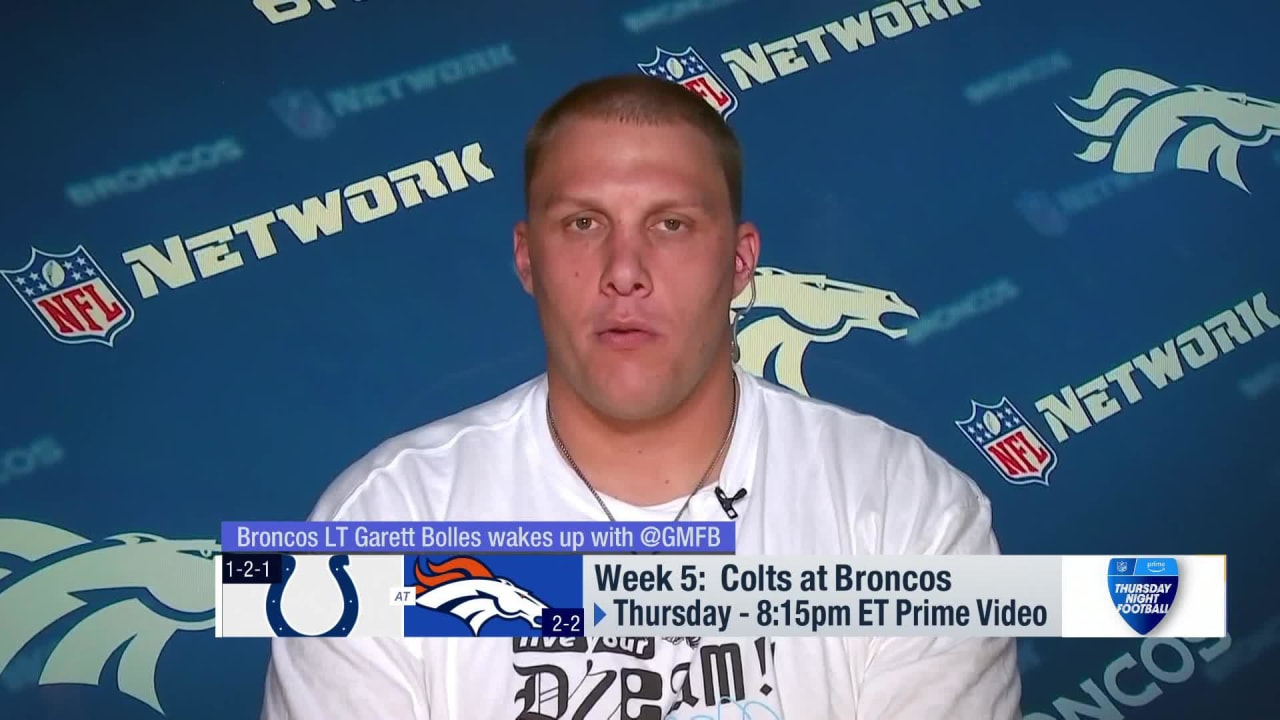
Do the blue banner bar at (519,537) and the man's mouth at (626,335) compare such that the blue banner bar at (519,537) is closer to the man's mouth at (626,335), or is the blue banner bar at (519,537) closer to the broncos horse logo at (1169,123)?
the man's mouth at (626,335)

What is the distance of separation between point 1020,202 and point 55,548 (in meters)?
1.84

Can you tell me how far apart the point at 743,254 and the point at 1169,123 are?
108 centimetres

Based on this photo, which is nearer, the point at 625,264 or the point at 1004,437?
the point at 625,264

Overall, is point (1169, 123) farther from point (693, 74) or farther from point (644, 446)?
point (644, 446)

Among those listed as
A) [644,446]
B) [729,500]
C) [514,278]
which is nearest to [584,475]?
[644,446]

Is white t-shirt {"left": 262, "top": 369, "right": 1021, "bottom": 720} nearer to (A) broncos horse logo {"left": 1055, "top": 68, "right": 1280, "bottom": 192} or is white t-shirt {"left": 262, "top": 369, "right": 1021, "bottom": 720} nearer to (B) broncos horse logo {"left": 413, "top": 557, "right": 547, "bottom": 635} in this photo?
(B) broncos horse logo {"left": 413, "top": 557, "right": 547, "bottom": 635}

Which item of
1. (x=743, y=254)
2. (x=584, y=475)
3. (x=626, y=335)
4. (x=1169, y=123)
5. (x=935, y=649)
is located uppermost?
(x=1169, y=123)

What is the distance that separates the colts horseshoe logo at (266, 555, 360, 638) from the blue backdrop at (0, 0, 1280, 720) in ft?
1.80

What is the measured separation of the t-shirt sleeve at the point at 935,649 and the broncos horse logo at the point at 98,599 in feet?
4.09

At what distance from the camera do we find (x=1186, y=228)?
2367mm

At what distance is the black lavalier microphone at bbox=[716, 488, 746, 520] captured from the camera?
166 centimetres

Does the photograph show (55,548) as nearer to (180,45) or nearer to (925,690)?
(180,45)

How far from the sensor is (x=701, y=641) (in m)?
1.56

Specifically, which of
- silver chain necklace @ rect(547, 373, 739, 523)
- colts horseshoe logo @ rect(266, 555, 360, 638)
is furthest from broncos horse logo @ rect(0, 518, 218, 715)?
silver chain necklace @ rect(547, 373, 739, 523)
